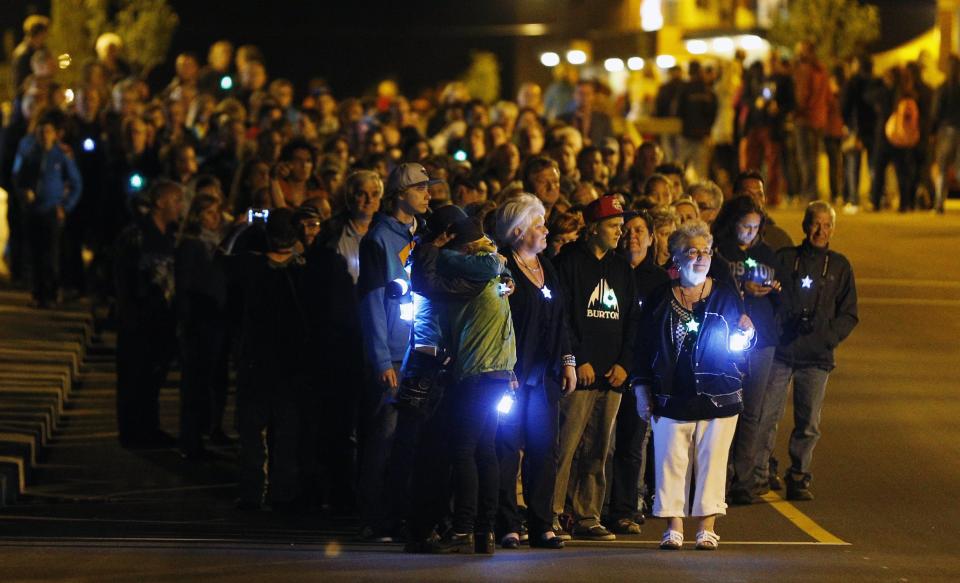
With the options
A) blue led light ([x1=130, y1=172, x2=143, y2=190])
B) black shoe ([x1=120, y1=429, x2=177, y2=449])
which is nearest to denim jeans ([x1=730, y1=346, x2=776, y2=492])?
black shoe ([x1=120, y1=429, x2=177, y2=449])

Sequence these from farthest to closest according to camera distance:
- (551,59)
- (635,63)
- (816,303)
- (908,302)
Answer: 1. (551,59)
2. (635,63)
3. (908,302)
4. (816,303)

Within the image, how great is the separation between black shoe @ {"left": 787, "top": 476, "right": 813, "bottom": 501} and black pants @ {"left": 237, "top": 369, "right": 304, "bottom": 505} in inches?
123

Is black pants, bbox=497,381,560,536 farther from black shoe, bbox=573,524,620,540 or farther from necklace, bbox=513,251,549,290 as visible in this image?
black shoe, bbox=573,524,620,540

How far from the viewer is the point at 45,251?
18.8 meters

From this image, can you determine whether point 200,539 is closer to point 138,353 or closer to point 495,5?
point 138,353

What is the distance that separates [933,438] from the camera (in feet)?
47.1

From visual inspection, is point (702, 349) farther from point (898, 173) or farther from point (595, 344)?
point (898, 173)

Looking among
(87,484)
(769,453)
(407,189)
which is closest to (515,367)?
(407,189)

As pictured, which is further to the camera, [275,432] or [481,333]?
[275,432]

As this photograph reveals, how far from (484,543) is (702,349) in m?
1.56

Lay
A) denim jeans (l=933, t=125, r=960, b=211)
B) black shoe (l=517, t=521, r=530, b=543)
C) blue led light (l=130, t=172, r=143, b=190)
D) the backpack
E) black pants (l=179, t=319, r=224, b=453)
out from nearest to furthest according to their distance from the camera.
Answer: black shoe (l=517, t=521, r=530, b=543) → black pants (l=179, t=319, r=224, b=453) → blue led light (l=130, t=172, r=143, b=190) → denim jeans (l=933, t=125, r=960, b=211) → the backpack

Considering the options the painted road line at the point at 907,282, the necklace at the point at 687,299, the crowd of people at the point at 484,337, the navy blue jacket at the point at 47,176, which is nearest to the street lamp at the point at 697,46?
the painted road line at the point at 907,282

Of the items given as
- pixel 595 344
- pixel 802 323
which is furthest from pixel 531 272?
pixel 802 323

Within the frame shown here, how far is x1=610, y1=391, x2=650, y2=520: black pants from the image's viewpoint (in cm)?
1150
